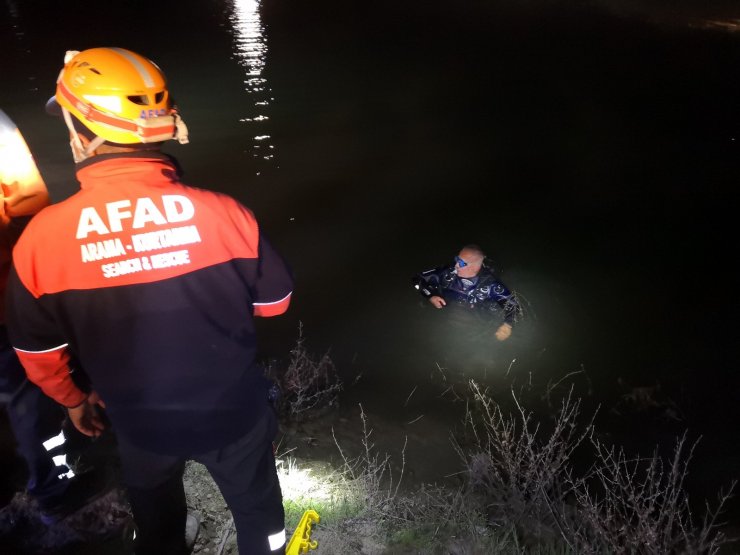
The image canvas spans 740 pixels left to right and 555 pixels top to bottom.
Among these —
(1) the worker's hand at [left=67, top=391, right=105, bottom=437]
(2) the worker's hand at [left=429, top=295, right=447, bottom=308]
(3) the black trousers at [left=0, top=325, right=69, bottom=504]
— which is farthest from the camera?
(2) the worker's hand at [left=429, top=295, right=447, bottom=308]

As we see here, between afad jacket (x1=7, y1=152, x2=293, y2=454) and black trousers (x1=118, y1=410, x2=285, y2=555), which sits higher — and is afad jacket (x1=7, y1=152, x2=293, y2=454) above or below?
above

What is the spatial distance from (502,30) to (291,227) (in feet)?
58.1

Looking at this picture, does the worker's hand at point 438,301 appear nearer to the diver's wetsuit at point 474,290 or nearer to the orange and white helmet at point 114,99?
the diver's wetsuit at point 474,290

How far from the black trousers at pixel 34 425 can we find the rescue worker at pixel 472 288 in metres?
3.23

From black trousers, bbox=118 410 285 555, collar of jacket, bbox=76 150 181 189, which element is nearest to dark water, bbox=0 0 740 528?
black trousers, bbox=118 410 285 555

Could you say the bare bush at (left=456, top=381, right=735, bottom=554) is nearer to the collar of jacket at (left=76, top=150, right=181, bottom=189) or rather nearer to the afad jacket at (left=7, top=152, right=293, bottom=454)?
the afad jacket at (left=7, top=152, right=293, bottom=454)

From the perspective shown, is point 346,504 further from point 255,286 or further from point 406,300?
point 406,300

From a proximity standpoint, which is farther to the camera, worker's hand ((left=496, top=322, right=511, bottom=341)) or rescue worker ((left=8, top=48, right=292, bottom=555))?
worker's hand ((left=496, top=322, right=511, bottom=341))

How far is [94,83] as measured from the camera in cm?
164

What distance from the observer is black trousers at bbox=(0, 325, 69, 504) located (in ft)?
7.56

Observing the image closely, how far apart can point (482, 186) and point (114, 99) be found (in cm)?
734

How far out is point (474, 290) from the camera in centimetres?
486

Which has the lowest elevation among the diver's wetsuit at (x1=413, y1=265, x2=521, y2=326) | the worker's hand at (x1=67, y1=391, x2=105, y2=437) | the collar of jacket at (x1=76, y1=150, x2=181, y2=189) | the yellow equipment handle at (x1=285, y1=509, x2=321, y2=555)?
the diver's wetsuit at (x1=413, y1=265, x2=521, y2=326)

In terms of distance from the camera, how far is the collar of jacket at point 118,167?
1.53 meters
